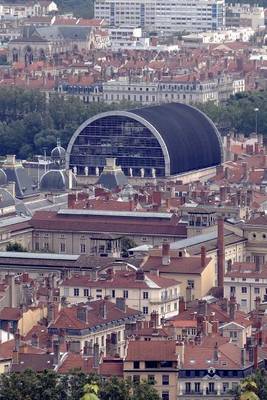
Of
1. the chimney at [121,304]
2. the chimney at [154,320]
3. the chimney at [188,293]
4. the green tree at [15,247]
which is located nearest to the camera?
the chimney at [154,320]

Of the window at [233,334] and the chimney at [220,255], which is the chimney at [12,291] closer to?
the chimney at [220,255]

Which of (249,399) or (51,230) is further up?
(249,399)

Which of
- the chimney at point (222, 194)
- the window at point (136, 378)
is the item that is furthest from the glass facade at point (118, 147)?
the window at point (136, 378)

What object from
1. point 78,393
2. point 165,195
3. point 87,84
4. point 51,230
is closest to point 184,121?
point 165,195

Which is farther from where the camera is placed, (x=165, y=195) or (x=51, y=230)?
(x=165, y=195)

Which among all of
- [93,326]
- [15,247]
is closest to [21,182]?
[15,247]

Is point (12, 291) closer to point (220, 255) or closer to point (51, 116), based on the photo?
point (220, 255)

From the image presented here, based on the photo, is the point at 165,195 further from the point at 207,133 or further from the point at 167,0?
the point at 167,0
